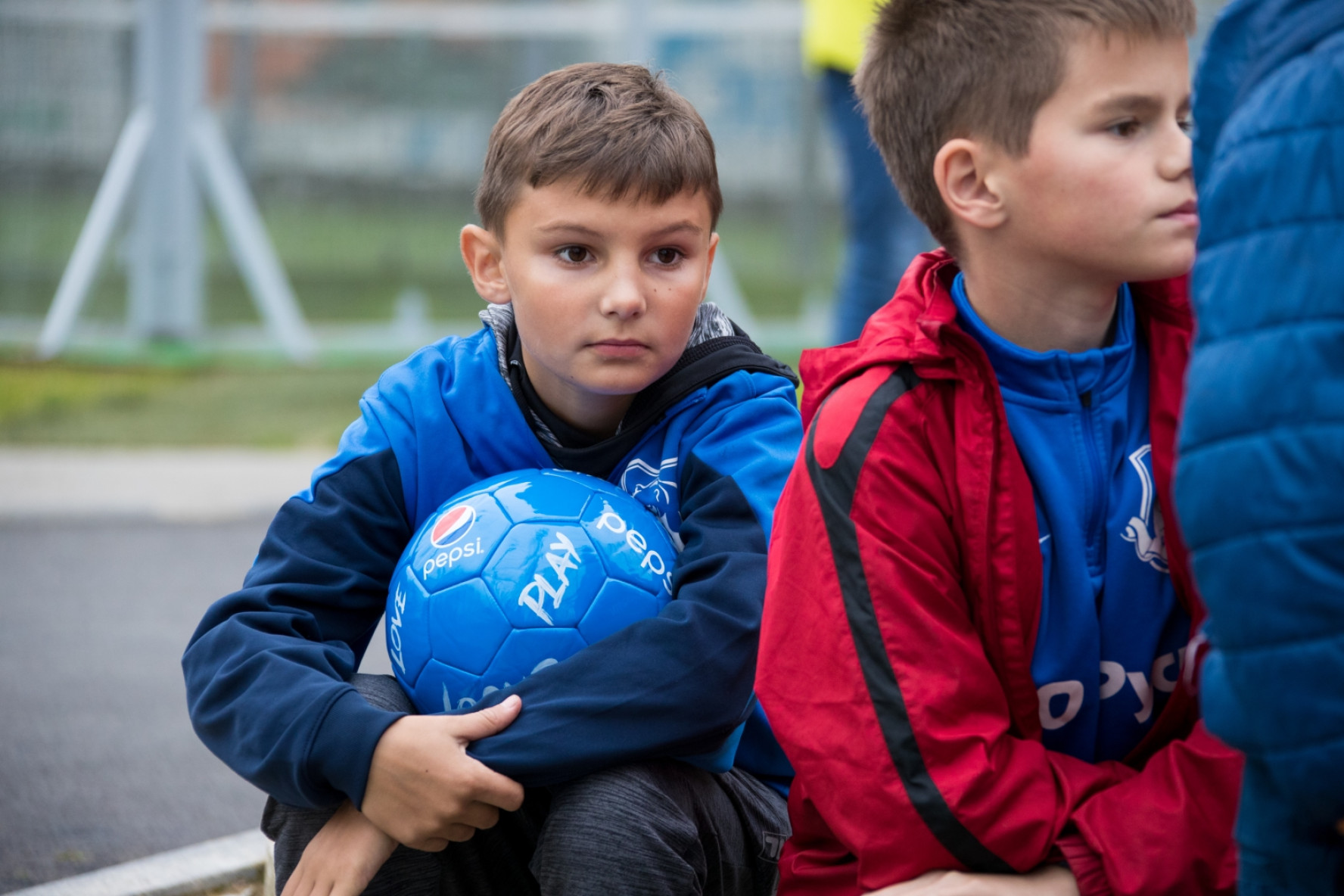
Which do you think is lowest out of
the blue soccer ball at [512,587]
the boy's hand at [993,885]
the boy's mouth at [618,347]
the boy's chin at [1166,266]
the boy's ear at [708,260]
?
the boy's hand at [993,885]

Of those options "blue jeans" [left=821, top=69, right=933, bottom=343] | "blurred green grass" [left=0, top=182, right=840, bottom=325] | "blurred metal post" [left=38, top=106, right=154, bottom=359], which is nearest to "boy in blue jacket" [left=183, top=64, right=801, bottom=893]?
"blue jeans" [left=821, top=69, right=933, bottom=343]

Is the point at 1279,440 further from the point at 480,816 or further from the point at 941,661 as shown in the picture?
the point at 480,816

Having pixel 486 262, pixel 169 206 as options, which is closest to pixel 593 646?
pixel 486 262

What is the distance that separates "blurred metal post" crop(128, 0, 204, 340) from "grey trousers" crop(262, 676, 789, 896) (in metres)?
7.73

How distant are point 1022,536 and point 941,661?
19cm

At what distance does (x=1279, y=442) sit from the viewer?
49.9 inches

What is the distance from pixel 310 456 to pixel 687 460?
4938 mm

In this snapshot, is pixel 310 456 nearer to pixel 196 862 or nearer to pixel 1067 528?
pixel 196 862

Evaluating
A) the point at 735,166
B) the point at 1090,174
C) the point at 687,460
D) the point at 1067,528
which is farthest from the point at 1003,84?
the point at 735,166

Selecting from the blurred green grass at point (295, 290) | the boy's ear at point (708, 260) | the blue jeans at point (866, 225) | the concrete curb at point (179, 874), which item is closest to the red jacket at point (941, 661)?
the boy's ear at point (708, 260)

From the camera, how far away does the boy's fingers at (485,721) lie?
2010mm

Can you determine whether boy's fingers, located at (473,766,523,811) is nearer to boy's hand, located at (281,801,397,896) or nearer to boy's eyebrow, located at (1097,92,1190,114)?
boy's hand, located at (281,801,397,896)

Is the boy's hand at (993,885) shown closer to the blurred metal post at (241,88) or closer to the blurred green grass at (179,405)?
the blurred green grass at (179,405)

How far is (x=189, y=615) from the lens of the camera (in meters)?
4.97
